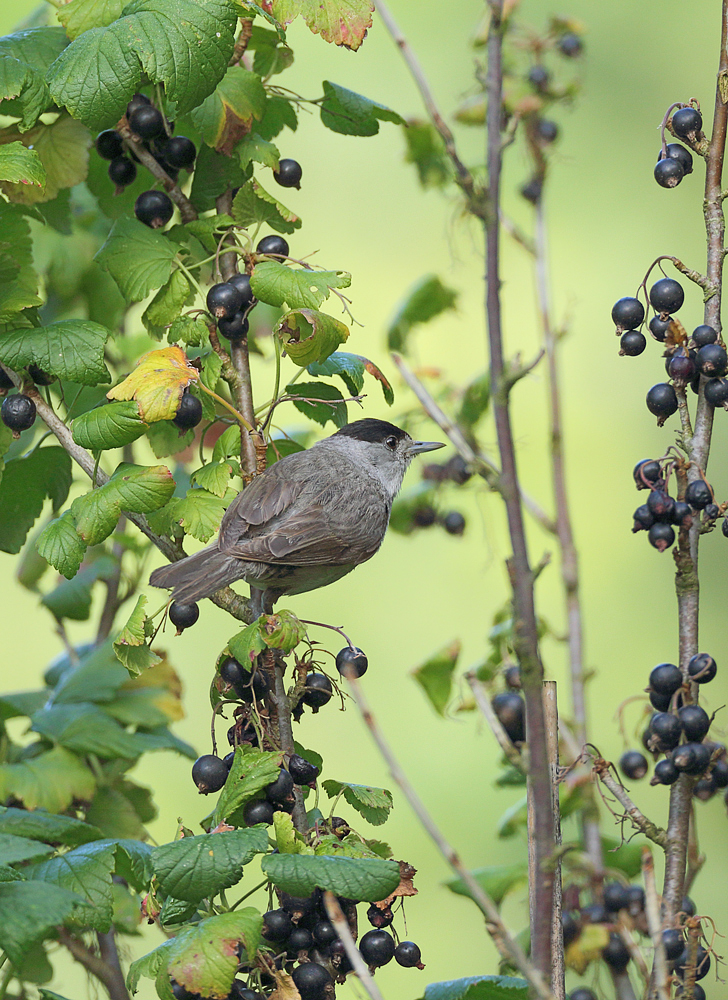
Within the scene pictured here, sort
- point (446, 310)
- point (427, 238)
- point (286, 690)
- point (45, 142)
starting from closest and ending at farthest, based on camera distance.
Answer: point (286, 690) < point (45, 142) < point (446, 310) < point (427, 238)

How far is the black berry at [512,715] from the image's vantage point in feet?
6.63

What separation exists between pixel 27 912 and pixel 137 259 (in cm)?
112

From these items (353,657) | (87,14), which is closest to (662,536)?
(353,657)

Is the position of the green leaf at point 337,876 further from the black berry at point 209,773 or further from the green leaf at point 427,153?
the green leaf at point 427,153

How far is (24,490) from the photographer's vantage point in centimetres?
215

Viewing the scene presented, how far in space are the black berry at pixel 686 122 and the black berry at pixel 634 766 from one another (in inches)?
47.2

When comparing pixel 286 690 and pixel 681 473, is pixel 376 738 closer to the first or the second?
pixel 286 690

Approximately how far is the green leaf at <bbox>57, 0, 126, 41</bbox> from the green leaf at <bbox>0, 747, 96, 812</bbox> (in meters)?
1.44

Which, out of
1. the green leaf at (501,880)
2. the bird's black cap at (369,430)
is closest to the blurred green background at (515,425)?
the bird's black cap at (369,430)

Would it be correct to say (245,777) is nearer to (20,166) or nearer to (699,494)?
(699,494)

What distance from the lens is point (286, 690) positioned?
71.5 inches

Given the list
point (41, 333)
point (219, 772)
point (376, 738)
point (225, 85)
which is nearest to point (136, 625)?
point (219, 772)

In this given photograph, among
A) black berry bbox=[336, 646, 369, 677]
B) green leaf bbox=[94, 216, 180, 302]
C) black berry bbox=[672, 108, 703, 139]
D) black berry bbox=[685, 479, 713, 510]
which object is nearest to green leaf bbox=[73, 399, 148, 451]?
green leaf bbox=[94, 216, 180, 302]

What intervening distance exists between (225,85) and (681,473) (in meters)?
1.08
